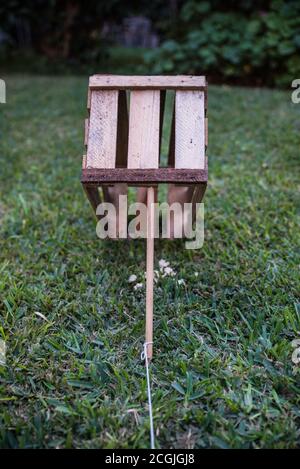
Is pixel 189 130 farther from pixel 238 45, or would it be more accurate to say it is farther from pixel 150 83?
pixel 238 45

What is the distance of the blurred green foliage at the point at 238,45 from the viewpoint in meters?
5.01

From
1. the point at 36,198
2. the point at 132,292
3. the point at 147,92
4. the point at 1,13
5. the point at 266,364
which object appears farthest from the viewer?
the point at 1,13

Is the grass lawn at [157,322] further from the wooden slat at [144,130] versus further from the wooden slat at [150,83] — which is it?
the wooden slat at [150,83]

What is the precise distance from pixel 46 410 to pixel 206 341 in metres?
0.61

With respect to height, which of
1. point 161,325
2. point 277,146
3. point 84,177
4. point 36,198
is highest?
point 277,146

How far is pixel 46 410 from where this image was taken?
139 centimetres

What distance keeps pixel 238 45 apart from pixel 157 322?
4434mm

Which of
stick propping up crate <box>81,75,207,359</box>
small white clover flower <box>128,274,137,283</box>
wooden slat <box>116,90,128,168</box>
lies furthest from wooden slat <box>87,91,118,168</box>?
small white clover flower <box>128,274,137,283</box>

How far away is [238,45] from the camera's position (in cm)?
524

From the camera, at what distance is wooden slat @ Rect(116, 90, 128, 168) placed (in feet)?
6.18

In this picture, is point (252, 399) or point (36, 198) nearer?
point (252, 399)

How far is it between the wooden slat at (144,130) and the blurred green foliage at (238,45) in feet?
12.5

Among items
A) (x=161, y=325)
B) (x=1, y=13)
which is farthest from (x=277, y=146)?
(x=1, y=13)

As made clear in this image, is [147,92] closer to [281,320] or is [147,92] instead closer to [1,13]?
[281,320]
